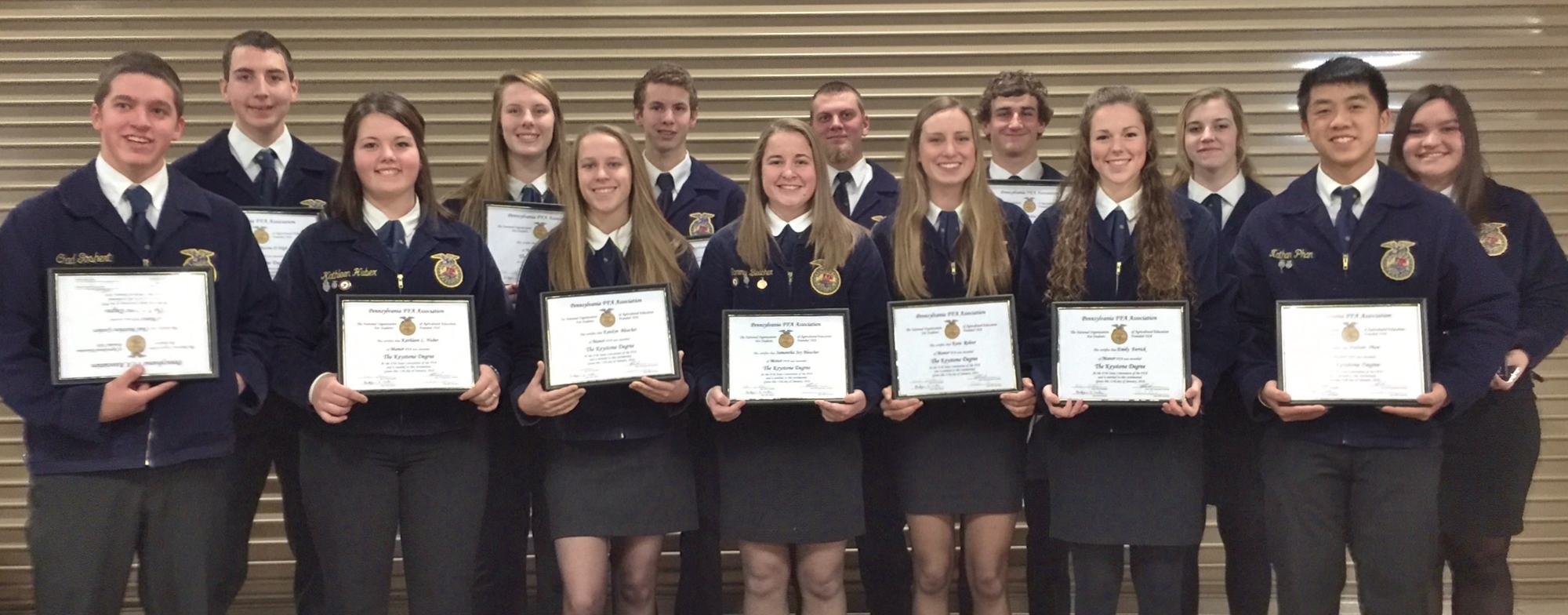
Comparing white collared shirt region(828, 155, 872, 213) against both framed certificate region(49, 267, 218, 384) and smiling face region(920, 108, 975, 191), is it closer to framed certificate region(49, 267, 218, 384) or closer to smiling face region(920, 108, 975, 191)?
smiling face region(920, 108, 975, 191)

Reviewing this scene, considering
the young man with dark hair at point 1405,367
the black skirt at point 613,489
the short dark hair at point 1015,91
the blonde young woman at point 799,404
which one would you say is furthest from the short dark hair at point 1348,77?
the black skirt at point 613,489

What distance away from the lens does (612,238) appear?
3.85m

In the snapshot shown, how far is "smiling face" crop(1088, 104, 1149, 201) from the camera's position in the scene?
3697 millimetres

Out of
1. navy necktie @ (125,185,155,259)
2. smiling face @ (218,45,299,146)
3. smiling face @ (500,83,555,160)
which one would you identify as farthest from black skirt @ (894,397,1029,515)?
smiling face @ (218,45,299,146)

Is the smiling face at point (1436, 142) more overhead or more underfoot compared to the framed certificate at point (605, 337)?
more overhead

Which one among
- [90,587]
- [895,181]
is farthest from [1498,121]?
[90,587]

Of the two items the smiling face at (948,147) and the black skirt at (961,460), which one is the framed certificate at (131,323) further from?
the smiling face at (948,147)

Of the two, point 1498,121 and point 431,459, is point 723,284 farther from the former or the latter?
point 1498,121

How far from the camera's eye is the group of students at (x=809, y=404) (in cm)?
337

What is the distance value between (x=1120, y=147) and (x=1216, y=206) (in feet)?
2.79

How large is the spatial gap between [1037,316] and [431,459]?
6.47ft

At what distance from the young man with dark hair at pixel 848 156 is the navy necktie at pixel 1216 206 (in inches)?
49.0

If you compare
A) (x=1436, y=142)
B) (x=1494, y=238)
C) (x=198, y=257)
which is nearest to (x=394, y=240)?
(x=198, y=257)

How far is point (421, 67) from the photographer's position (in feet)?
19.2
